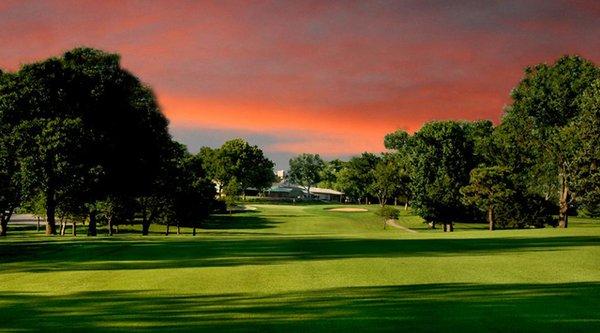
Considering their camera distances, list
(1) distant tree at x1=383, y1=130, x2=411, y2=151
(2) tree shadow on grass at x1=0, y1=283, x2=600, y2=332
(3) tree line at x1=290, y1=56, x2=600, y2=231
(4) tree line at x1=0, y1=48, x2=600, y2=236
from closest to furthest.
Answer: (2) tree shadow on grass at x1=0, y1=283, x2=600, y2=332
(4) tree line at x1=0, y1=48, x2=600, y2=236
(3) tree line at x1=290, y1=56, x2=600, y2=231
(1) distant tree at x1=383, y1=130, x2=411, y2=151

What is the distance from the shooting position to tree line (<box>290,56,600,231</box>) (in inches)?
2292

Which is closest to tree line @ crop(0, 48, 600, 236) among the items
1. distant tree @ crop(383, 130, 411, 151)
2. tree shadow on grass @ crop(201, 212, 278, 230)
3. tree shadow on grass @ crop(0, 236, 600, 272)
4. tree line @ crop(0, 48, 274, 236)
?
tree line @ crop(0, 48, 274, 236)

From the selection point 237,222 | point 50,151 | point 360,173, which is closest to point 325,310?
point 50,151

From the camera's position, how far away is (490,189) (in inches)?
2995

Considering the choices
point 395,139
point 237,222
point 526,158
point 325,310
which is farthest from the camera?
point 395,139

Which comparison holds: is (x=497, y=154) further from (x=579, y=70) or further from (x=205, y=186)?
(x=205, y=186)

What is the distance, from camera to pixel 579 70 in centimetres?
6762

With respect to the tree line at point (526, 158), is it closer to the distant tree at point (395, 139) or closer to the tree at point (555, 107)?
the tree at point (555, 107)

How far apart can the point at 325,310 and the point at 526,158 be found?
7468 cm

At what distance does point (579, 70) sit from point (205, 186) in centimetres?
5307

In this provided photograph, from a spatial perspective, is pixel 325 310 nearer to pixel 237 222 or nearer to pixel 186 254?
pixel 186 254

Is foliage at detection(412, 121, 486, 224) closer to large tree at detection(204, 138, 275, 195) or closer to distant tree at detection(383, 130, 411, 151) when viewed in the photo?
distant tree at detection(383, 130, 411, 151)

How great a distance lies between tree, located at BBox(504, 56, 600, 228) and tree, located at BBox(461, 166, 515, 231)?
5.62m

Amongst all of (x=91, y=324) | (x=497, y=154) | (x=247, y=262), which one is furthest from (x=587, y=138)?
(x=91, y=324)
